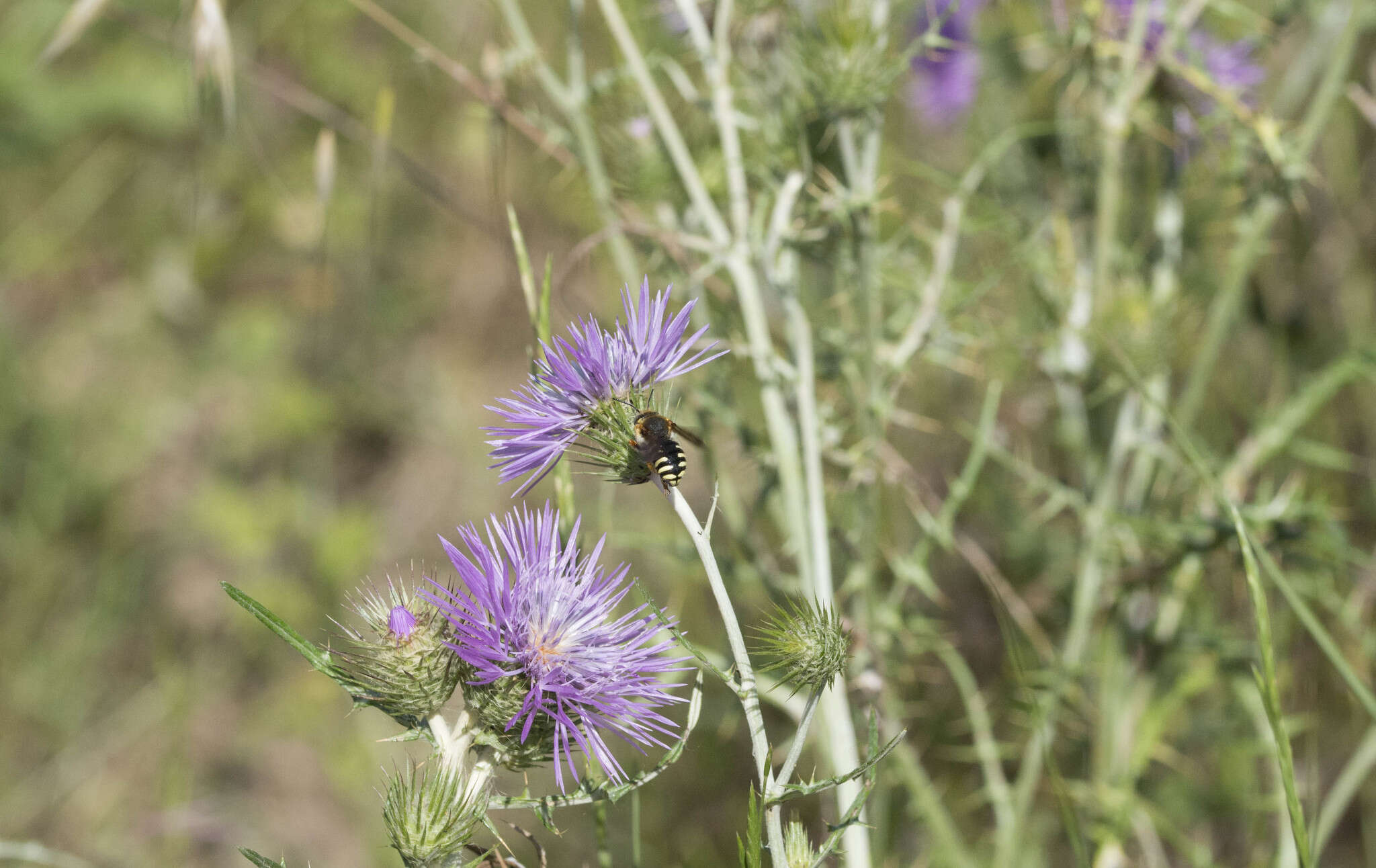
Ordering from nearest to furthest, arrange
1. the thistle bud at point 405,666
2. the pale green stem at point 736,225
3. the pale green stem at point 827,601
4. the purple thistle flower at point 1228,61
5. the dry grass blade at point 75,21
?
the thistle bud at point 405,666 → the pale green stem at point 827,601 → the pale green stem at point 736,225 → the dry grass blade at point 75,21 → the purple thistle flower at point 1228,61

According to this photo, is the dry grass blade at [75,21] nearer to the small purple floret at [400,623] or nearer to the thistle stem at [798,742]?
the small purple floret at [400,623]

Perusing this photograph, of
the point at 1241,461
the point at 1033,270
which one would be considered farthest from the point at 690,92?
the point at 1241,461

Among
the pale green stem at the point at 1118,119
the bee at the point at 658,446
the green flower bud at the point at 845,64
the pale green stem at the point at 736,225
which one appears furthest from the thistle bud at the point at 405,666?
the pale green stem at the point at 1118,119

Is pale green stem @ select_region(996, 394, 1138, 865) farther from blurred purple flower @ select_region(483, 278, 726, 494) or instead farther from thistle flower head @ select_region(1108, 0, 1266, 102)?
blurred purple flower @ select_region(483, 278, 726, 494)

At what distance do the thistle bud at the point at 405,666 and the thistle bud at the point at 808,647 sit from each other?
354mm

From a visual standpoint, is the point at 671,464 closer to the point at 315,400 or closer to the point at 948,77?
the point at 948,77

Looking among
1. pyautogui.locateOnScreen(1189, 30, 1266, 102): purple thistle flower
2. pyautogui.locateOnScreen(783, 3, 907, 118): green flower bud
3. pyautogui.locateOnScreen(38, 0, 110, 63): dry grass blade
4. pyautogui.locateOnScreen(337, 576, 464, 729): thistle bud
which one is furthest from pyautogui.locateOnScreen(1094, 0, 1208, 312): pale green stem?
pyautogui.locateOnScreen(38, 0, 110, 63): dry grass blade

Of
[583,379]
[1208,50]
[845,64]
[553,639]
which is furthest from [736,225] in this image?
[1208,50]

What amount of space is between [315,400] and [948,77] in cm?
275

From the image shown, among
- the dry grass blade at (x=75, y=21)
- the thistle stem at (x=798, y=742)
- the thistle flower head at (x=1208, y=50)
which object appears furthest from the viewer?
the thistle flower head at (x=1208, y=50)

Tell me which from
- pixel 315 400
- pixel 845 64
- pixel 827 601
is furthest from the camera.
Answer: pixel 315 400

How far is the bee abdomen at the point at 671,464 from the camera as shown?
3.18 feet

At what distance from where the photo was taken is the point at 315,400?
3.92m

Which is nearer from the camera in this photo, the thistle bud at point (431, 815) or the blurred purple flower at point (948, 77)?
the thistle bud at point (431, 815)
